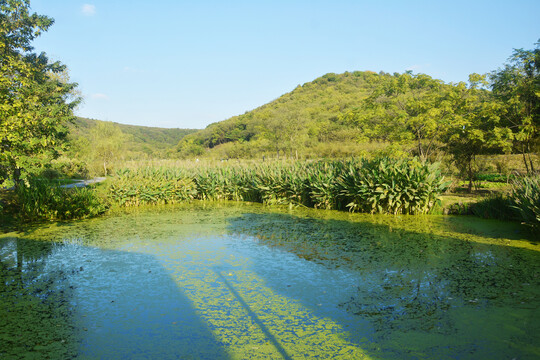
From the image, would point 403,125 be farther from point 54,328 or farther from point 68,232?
point 54,328

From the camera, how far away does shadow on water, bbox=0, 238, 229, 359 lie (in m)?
3.37

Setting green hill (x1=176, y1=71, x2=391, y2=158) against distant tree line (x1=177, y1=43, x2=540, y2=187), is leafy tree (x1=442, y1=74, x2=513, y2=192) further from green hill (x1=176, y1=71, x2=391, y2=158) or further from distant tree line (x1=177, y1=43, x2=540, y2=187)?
green hill (x1=176, y1=71, x2=391, y2=158)

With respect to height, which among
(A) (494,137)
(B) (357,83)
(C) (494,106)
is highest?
(B) (357,83)

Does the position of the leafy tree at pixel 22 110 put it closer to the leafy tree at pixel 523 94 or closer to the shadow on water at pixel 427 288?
the shadow on water at pixel 427 288

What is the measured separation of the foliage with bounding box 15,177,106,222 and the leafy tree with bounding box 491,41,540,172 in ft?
42.7

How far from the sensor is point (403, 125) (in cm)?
1200

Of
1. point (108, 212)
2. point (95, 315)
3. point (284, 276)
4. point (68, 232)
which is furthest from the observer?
point (108, 212)

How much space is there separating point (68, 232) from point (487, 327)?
874 cm

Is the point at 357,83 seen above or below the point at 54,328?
above

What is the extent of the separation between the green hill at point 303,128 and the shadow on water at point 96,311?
12095mm

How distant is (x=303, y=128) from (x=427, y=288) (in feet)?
132

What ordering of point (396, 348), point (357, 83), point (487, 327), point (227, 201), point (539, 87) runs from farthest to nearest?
1. point (357, 83)
2. point (227, 201)
3. point (539, 87)
4. point (487, 327)
5. point (396, 348)

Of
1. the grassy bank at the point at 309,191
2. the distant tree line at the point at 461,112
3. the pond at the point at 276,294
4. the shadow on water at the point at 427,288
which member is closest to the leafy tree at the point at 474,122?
the distant tree line at the point at 461,112

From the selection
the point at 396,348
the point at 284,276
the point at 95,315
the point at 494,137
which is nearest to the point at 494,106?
the point at 494,137
